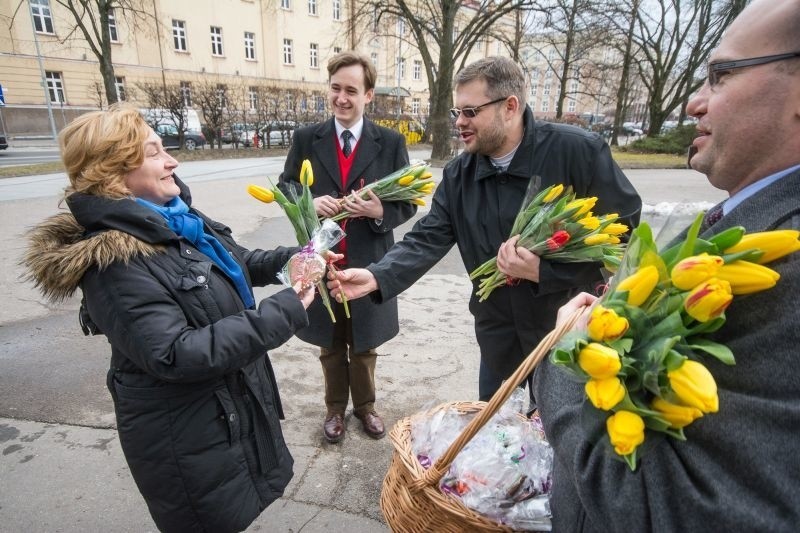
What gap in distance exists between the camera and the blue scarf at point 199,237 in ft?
5.57

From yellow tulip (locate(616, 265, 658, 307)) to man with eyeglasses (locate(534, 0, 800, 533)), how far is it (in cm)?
15

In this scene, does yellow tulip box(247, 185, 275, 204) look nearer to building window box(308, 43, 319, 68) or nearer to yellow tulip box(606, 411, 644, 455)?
yellow tulip box(606, 411, 644, 455)

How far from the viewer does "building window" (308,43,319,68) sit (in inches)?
1548

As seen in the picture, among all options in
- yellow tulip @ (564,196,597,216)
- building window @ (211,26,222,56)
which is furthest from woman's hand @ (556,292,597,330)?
building window @ (211,26,222,56)

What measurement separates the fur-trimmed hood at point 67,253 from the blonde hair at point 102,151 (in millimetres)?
A: 163

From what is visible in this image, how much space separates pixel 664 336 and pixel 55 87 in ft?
125

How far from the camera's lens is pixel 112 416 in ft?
10.1

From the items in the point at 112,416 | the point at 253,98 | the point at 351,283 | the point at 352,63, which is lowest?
the point at 112,416

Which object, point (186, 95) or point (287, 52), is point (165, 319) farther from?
point (287, 52)

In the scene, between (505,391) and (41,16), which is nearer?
(505,391)

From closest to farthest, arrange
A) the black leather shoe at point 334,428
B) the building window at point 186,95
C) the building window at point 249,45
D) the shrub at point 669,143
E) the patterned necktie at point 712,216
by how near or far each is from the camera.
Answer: the patterned necktie at point 712,216, the black leather shoe at point 334,428, the building window at point 186,95, the shrub at point 669,143, the building window at point 249,45

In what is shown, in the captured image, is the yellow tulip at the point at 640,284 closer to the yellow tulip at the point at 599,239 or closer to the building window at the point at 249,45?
the yellow tulip at the point at 599,239

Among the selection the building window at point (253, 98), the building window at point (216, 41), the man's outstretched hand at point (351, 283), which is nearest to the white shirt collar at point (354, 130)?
the man's outstretched hand at point (351, 283)

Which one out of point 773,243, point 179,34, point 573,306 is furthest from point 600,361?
point 179,34
